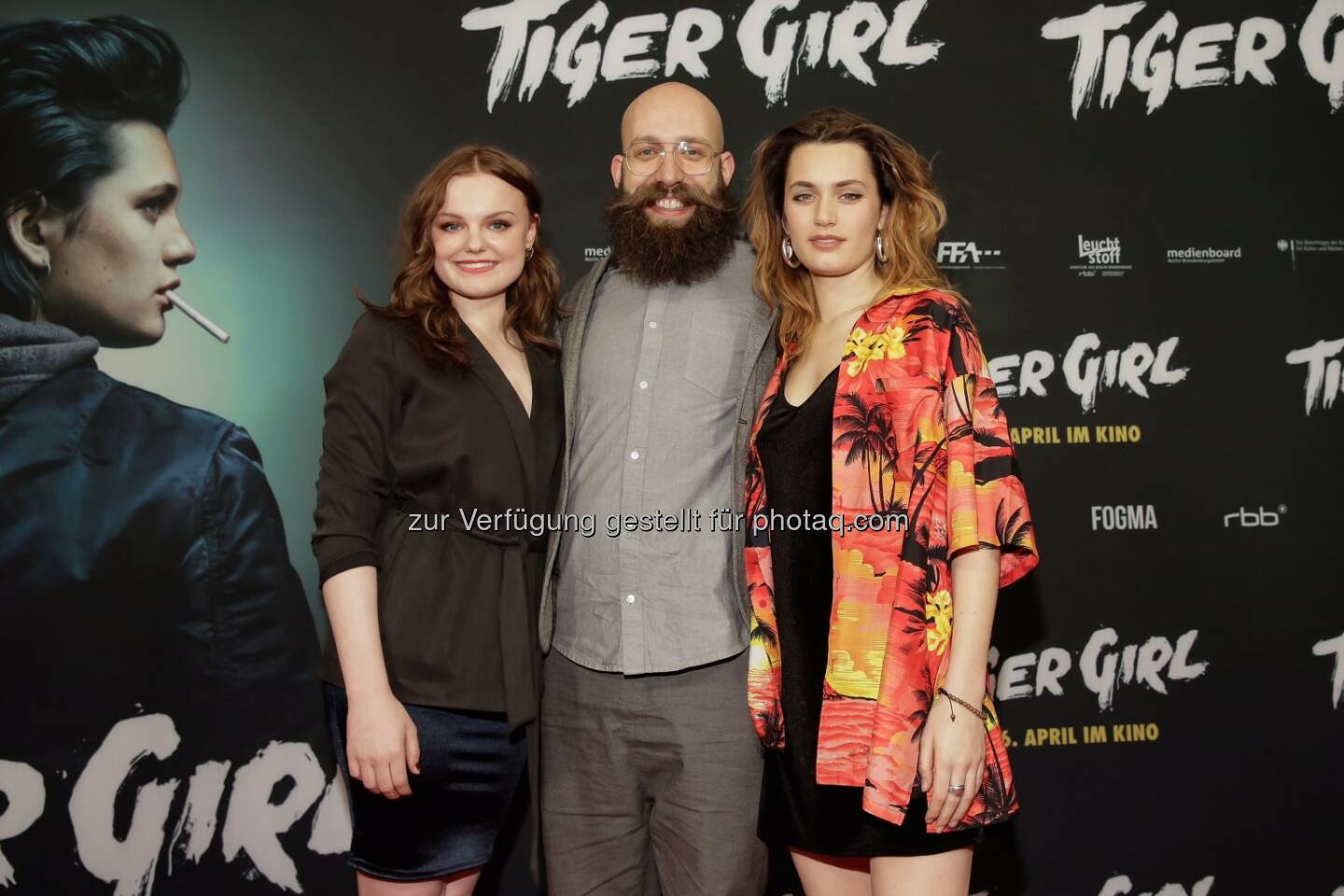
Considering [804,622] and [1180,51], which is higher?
[1180,51]

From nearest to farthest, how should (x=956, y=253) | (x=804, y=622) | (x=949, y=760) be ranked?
1. (x=949, y=760)
2. (x=804, y=622)
3. (x=956, y=253)

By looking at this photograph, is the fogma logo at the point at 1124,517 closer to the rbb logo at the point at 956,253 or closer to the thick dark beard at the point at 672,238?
the rbb logo at the point at 956,253

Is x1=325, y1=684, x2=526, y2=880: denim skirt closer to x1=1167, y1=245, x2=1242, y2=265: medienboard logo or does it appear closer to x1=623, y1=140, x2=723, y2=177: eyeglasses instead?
x1=623, y1=140, x2=723, y2=177: eyeglasses

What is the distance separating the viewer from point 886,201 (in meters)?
2.04

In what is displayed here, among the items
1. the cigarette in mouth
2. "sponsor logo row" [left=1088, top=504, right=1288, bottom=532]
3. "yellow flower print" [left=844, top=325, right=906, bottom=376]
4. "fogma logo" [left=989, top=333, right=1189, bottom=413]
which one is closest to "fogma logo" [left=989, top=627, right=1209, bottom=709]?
"sponsor logo row" [left=1088, top=504, right=1288, bottom=532]

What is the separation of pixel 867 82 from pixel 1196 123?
109 centimetres

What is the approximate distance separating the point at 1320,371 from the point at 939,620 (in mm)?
2236

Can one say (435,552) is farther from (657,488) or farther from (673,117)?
(673,117)

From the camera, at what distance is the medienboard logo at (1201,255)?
309 centimetres

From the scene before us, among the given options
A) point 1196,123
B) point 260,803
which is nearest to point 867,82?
point 1196,123

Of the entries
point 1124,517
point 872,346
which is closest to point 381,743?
point 872,346

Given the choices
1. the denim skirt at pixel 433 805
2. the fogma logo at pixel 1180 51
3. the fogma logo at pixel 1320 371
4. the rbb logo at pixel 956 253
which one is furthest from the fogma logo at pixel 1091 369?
the denim skirt at pixel 433 805

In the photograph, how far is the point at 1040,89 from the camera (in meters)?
3.05

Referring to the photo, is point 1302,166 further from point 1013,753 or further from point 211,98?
point 211,98
